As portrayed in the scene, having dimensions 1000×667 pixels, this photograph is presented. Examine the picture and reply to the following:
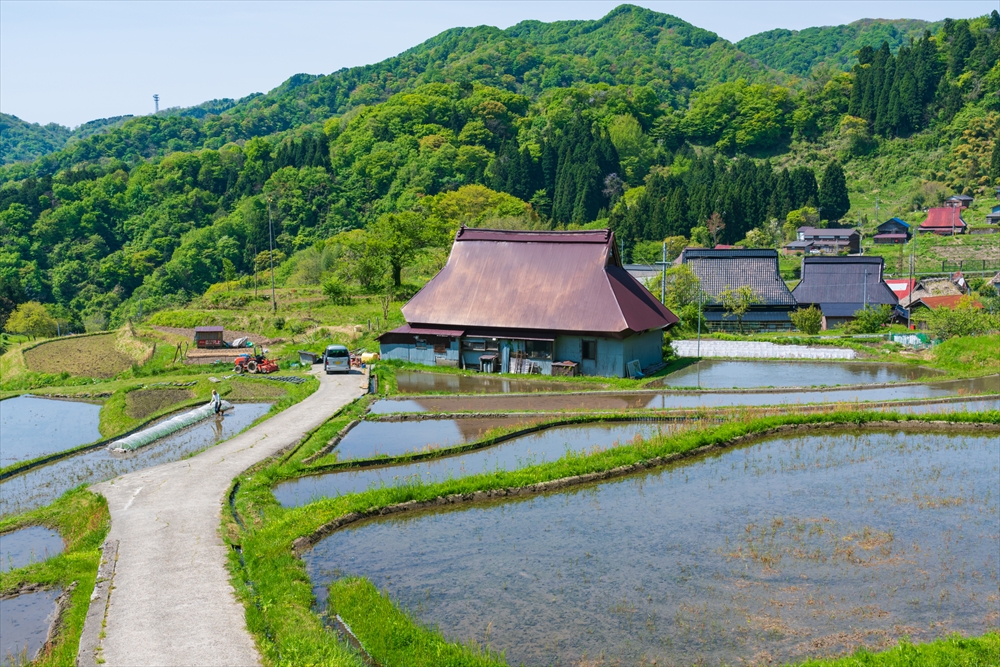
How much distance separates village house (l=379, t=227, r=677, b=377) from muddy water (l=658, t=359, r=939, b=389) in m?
1.80

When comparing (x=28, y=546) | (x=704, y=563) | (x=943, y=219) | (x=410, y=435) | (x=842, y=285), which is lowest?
(x=704, y=563)

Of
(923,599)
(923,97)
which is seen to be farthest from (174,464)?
(923,97)

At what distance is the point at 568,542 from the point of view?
44.4 feet

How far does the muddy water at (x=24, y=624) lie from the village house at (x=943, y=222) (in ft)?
223

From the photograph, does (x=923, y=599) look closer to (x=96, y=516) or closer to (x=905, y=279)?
(x=96, y=516)

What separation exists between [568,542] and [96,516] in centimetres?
752

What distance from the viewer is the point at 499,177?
90688 millimetres

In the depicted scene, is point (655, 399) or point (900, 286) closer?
point (655, 399)

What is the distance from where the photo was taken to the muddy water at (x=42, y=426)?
853 inches

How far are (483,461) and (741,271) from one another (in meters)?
30.8

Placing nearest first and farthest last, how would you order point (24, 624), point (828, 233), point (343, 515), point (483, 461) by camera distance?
point (24, 624)
point (343, 515)
point (483, 461)
point (828, 233)

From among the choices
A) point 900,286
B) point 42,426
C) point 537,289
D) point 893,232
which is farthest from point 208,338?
point 893,232

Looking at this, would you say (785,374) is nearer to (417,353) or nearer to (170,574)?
(417,353)

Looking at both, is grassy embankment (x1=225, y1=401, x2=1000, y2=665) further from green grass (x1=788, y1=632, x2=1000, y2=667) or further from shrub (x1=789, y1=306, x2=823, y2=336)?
shrub (x1=789, y1=306, x2=823, y2=336)
